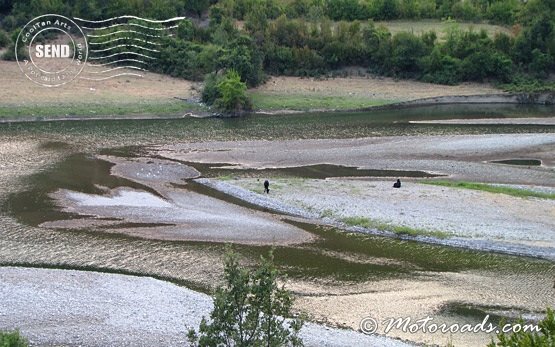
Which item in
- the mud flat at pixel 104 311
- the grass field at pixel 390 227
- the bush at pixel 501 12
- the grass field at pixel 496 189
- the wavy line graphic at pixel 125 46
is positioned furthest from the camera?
the bush at pixel 501 12

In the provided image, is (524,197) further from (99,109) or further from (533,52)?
(533,52)

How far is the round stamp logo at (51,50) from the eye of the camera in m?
89.5

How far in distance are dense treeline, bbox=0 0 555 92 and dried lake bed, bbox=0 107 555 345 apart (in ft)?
98.1

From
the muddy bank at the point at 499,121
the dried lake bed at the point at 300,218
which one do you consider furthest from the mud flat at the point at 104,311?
the muddy bank at the point at 499,121

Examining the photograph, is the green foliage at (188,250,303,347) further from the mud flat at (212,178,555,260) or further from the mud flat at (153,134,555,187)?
the mud flat at (153,134,555,187)

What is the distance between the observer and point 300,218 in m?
47.0

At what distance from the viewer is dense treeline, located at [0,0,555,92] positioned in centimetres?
9775

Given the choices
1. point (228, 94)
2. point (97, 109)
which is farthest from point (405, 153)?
point (97, 109)

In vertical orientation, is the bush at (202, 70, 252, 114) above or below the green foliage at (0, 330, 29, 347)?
above

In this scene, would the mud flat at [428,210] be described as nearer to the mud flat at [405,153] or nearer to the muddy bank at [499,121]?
the mud flat at [405,153]

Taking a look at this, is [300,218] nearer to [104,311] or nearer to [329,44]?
[104,311]

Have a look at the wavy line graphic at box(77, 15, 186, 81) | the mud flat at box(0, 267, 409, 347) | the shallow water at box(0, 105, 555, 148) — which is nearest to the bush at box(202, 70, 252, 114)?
the shallow water at box(0, 105, 555, 148)

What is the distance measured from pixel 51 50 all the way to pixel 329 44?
35.2 m

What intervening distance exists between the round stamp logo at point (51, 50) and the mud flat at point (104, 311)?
183ft
